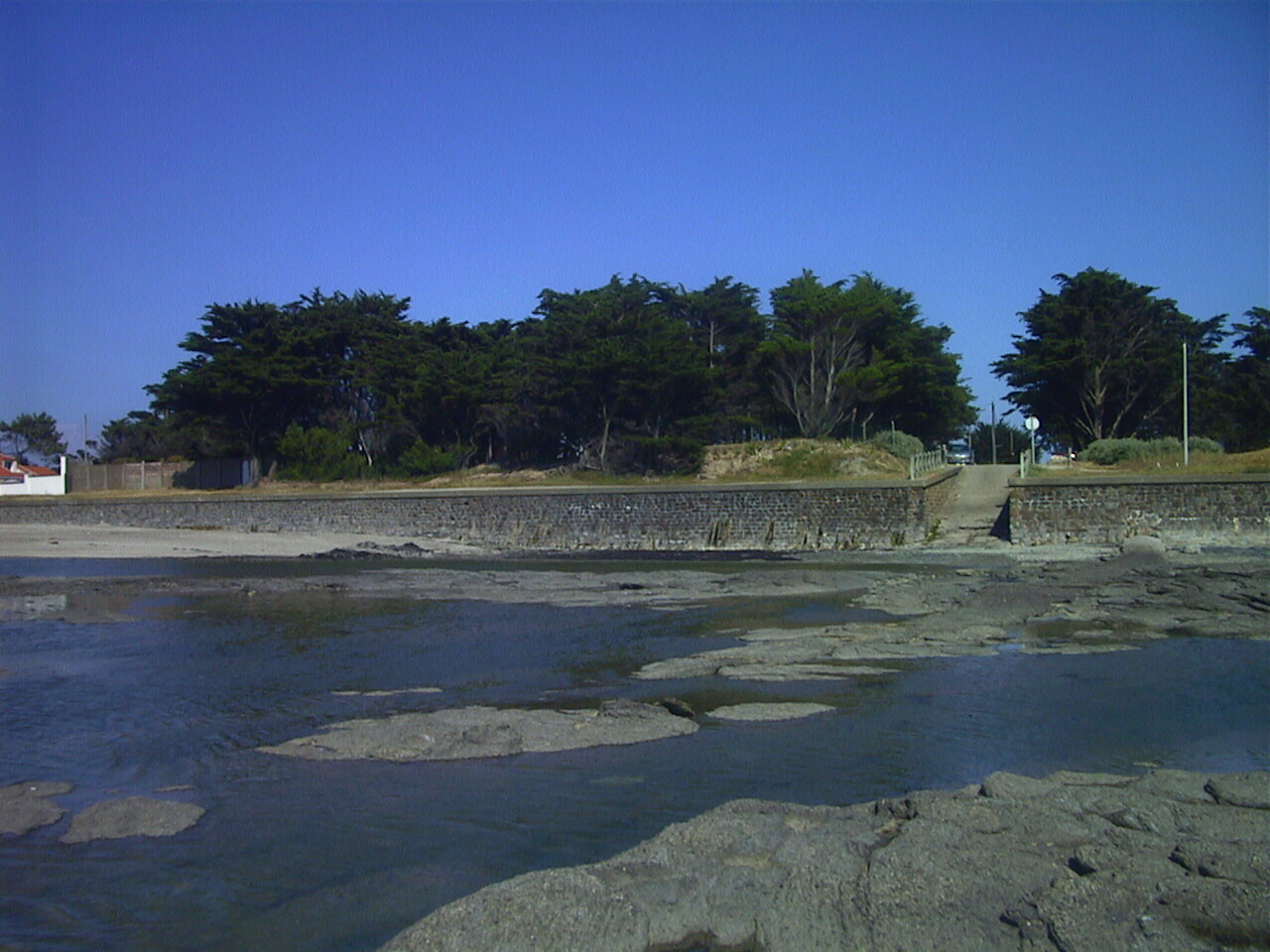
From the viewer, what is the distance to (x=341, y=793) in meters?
6.95

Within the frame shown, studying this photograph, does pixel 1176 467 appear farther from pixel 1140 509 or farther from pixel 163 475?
pixel 163 475

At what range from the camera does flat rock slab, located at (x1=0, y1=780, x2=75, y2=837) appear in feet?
21.0

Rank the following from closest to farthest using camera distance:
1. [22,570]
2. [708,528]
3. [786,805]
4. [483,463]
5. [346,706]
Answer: [786,805]
[346,706]
[22,570]
[708,528]
[483,463]

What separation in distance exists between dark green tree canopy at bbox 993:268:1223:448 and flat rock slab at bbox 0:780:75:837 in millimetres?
38775

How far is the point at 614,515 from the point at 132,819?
24.7m

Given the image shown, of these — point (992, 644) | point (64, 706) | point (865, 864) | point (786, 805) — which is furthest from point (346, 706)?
point (992, 644)

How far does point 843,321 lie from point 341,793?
35319 mm

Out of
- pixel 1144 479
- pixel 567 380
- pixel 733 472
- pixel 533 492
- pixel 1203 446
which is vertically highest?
pixel 567 380

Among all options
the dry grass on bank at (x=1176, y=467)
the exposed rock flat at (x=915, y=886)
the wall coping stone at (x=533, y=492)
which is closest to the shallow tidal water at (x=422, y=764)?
the exposed rock flat at (x=915, y=886)

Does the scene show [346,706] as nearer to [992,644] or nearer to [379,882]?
[379,882]

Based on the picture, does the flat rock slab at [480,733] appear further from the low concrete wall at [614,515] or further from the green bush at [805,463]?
the green bush at [805,463]

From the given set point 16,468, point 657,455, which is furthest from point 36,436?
point 657,455

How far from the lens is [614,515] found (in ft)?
102

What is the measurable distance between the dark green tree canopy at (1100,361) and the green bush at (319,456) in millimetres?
26648
